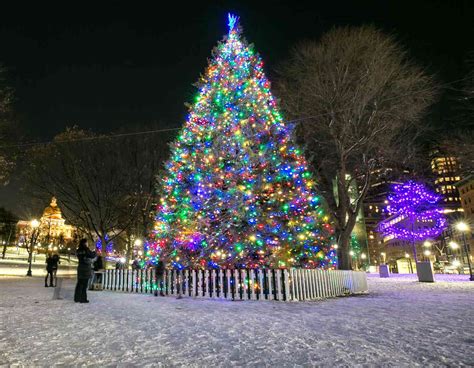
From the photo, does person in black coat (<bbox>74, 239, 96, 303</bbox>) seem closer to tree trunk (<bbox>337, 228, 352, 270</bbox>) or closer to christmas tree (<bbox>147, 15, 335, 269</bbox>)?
christmas tree (<bbox>147, 15, 335, 269</bbox>)

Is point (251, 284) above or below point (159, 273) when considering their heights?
below

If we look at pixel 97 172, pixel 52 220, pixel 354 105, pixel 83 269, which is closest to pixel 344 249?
pixel 354 105

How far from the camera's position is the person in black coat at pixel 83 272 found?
Result: 9945 millimetres

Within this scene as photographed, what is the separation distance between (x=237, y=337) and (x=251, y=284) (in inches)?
219

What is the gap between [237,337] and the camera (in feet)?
17.3

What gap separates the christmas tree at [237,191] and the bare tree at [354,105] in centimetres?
308

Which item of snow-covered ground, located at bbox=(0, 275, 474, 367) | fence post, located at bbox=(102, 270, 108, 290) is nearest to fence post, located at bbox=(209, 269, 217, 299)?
snow-covered ground, located at bbox=(0, 275, 474, 367)

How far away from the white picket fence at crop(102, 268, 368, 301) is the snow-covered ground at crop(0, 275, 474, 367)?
2.14 m

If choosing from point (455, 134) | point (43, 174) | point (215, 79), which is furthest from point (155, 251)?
point (455, 134)

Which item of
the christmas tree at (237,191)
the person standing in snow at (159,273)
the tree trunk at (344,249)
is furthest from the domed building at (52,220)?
the tree trunk at (344,249)

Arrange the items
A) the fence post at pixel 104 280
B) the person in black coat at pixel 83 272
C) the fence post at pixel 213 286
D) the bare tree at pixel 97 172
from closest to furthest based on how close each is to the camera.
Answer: the person in black coat at pixel 83 272 → the fence post at pixel 213 286 → the fence post at pixel 104 280 → the bare tree at pixel 97 172

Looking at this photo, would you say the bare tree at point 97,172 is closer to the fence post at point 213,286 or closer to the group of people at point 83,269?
the group of people at point 83,269

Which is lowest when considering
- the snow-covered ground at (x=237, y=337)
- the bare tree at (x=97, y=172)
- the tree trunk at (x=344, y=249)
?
the snow-covered ground at (x=237, y=337)

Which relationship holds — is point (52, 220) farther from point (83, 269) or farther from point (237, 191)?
point (237, 191)
